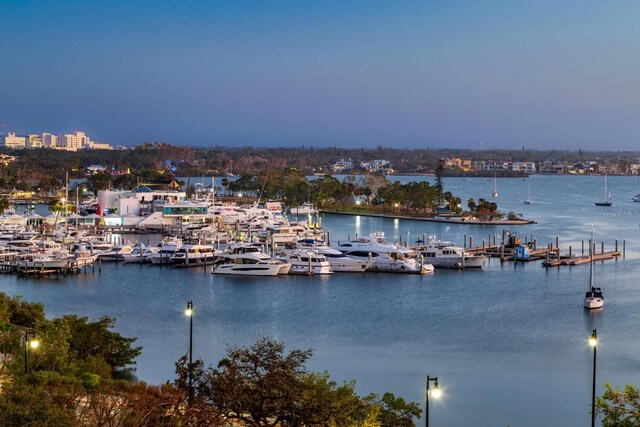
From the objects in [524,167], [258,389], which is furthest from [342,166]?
[258,389]

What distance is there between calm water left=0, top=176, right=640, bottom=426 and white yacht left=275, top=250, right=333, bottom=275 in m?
0.73

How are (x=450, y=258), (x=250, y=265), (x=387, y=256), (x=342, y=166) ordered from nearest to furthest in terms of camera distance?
(x=250, y=265) → (x=387, y=256) → (x=450, y=258) → (x=342, y=166)

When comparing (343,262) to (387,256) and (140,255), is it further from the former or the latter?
(140,255)

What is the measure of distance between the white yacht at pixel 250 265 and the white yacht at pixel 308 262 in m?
0.33

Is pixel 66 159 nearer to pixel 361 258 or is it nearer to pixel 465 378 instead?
pixel 361 258

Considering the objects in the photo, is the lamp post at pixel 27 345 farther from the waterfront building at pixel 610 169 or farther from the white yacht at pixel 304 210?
the waterfront building at pixel 610 169

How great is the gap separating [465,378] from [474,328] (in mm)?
5210

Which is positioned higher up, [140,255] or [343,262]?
[343,262]

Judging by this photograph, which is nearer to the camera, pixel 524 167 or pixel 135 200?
pixel 135 200

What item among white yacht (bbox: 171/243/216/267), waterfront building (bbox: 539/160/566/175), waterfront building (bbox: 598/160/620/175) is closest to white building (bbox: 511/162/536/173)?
waterfront building (bbox: 539/160/566/175)

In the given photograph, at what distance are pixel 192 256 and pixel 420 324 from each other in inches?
506

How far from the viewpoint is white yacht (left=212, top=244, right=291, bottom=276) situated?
103 ft

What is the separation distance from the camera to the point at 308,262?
104ft

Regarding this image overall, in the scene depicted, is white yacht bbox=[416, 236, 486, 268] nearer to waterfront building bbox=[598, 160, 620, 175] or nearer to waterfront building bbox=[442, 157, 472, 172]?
waterfront building bbox=[442, 157, 472, 172]
